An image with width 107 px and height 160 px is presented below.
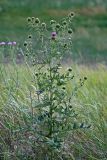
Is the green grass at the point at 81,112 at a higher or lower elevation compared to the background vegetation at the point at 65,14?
lower

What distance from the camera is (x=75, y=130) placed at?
190 inches

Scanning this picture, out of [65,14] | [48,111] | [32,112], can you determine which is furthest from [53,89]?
[65,14]

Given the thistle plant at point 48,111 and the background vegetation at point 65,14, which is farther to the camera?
the background vegetation at point 65,14

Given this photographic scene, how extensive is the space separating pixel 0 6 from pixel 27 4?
2.14 meters

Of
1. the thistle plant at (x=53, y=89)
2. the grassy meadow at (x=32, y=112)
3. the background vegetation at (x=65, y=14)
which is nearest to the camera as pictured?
the thistle plant at (x=53, y=89)

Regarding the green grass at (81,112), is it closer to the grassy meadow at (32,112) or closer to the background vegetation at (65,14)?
the grassy meadow at (32,112)

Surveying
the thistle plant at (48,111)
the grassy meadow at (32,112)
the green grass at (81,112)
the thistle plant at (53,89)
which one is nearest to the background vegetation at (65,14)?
the grassy meadow at (32,112)

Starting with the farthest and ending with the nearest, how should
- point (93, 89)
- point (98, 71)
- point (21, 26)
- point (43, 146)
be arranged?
point (21, 26) < point (98, 71) < point (93, 89) < point (43, 146)

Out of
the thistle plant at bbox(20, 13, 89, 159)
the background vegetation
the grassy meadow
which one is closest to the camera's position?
the thistle plant at bbox(20, 13, 89, 159)

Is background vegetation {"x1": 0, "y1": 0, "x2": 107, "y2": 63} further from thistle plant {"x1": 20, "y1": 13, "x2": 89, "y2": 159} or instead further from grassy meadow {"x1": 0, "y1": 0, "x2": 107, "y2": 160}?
thistle plant {"x1": 20, "y1": 13, "x2": 89, "y2": 159}

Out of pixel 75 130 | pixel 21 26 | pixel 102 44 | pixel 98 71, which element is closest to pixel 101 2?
pixel 21 26

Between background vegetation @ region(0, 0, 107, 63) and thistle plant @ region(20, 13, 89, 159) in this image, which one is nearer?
thistle plant @ region(20, 13, 89, 159)

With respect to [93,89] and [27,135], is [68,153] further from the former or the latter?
[93,89]

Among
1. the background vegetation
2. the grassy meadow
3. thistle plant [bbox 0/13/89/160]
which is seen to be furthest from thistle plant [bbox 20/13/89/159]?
the background vegetation
